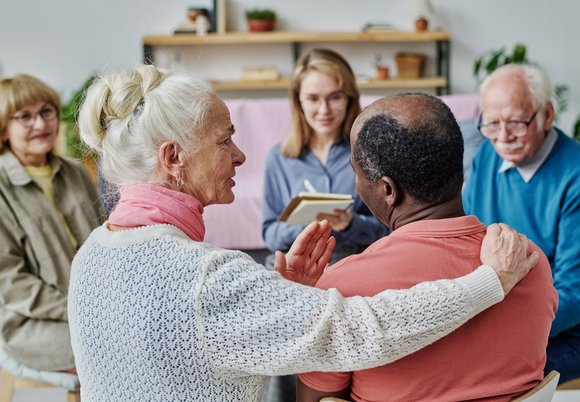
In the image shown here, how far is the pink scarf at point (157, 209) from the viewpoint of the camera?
54.0 inches

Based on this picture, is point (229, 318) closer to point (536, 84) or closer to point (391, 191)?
point (391, 191)

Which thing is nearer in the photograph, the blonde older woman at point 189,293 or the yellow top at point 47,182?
the blonde older woman at point 189,293

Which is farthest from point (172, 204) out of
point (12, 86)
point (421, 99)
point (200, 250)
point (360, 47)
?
point (360, 47)

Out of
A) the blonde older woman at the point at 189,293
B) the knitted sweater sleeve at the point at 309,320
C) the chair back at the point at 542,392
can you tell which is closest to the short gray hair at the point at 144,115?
the blonde older woman at the point at 189,293

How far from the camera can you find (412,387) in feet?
4.33

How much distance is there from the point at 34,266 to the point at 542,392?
1794mm

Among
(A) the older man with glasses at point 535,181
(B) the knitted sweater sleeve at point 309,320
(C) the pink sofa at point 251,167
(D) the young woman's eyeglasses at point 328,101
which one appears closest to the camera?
(B) the knitted sweater sleeve at point 309,320

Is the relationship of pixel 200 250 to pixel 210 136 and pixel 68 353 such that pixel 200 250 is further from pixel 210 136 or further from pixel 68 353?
pixel 68 353

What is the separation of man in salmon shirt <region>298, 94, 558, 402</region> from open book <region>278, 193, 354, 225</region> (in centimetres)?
119

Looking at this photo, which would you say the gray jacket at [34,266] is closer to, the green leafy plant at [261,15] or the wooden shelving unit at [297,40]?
the wooden shelving unit at [297,40]

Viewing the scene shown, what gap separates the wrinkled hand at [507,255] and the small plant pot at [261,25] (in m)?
5.63

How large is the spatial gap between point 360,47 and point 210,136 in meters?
5.76

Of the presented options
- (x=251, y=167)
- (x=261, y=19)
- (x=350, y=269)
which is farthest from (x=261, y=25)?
(x=350, y=269)

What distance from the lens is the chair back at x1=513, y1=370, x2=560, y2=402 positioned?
4.49 ft
